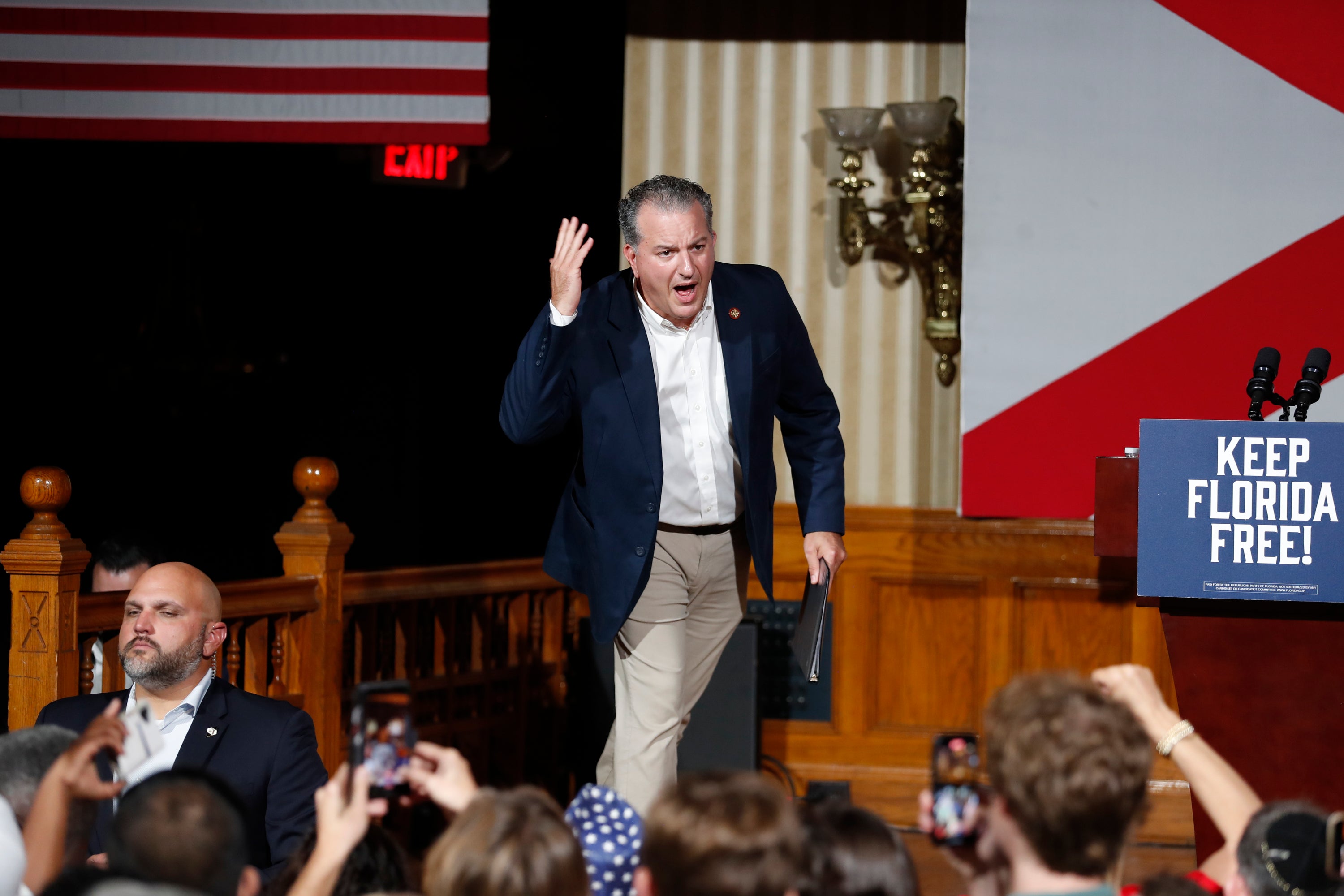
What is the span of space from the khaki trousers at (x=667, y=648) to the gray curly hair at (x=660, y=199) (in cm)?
62

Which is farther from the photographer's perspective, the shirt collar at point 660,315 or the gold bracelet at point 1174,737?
the shirt collar at point 660,315

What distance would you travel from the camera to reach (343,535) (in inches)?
156

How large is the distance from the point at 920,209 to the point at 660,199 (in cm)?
175

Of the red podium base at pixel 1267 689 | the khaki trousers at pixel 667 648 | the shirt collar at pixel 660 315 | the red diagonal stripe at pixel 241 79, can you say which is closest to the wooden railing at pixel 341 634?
A: the red diagonal stripe at pixel 241 79

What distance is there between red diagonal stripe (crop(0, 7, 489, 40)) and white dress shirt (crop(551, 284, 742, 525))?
3.97 feet

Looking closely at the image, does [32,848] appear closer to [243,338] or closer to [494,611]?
[494,611]

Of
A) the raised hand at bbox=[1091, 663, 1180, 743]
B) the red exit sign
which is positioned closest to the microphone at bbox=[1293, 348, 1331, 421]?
the raised hand at bbox=[1091, 663, 1180, 743]

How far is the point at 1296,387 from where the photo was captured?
301cm

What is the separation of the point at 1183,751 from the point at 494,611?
286cm

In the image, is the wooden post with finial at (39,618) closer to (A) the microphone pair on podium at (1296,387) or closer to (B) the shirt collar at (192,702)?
(B) the shirt collar at (192,702)

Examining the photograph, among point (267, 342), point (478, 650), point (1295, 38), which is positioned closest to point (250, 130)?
point (478, 650)

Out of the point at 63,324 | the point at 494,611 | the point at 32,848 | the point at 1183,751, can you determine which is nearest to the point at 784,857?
the point at 1183,751

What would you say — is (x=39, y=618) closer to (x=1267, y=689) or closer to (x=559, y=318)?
(x=559, y=318)

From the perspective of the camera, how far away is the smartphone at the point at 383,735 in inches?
66.9
